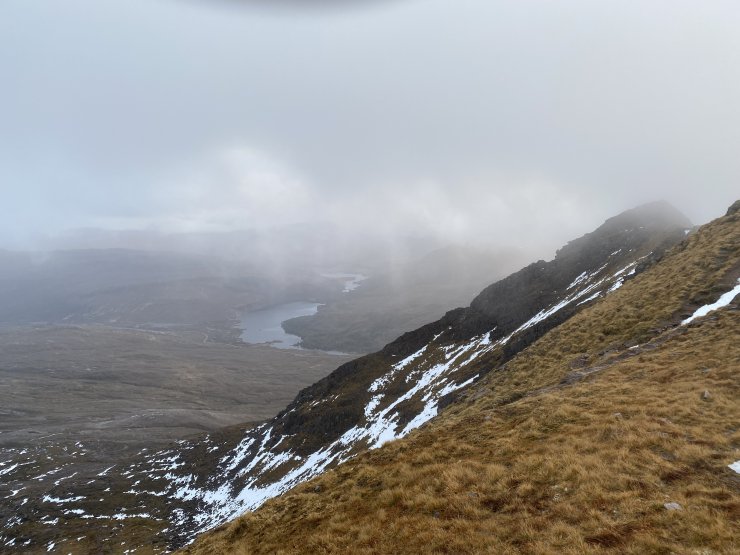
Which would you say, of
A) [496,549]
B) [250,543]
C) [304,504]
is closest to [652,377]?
[496,549]

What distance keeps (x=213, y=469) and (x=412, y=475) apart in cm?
7993

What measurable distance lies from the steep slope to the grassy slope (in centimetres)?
2518

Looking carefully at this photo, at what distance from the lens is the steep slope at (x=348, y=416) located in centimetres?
5216

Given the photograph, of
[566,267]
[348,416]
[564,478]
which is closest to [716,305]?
[564,478]

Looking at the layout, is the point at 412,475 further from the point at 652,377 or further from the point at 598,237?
the point at 598,237

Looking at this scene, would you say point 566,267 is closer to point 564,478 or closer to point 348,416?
point 348,416

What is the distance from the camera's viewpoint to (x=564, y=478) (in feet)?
39.5

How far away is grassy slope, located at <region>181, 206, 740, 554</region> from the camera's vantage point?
9.66 meters

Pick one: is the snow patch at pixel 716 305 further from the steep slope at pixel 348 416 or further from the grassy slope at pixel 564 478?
the steep slope at pixel 348 416

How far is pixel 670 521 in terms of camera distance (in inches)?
365

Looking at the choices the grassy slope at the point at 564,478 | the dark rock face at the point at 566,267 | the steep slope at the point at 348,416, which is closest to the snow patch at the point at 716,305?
the grassy slope at the point at 564,478

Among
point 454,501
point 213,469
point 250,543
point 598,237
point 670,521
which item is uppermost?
point 598,237

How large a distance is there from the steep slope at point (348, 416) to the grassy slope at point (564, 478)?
82.6 ft

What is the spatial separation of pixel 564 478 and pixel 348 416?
56.5 m
